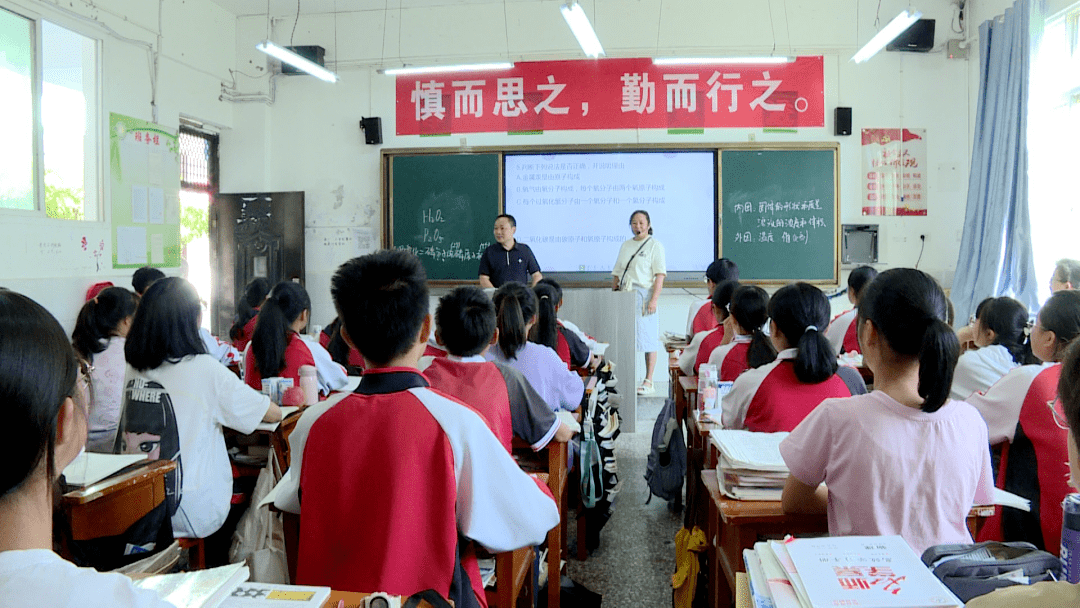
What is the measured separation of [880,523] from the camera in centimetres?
137

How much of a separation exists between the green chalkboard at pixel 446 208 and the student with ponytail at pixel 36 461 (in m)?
5.83

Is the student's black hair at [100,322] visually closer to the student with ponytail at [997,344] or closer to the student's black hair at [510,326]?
the student's black hair at [510,326]

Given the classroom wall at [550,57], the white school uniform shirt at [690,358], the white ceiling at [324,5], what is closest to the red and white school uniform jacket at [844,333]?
the white school uniform shirt at [690,358]

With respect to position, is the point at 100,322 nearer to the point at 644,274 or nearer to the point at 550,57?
the point at 644,274

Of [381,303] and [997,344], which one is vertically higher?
[381,303]

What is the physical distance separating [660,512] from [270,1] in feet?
18.8

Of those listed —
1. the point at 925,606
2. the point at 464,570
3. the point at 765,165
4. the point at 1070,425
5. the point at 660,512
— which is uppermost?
the point at 765,165

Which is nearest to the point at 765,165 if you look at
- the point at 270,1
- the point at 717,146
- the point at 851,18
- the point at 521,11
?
the point at 717,146

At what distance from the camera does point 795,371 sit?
6.57 ft

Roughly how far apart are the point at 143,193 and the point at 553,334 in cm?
390

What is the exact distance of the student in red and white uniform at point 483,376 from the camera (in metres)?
2.07

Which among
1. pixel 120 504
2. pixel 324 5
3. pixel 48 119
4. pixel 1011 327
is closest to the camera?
pixel 120 504

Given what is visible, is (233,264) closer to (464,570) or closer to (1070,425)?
(464,570)

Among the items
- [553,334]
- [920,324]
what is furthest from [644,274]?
[920,324]
